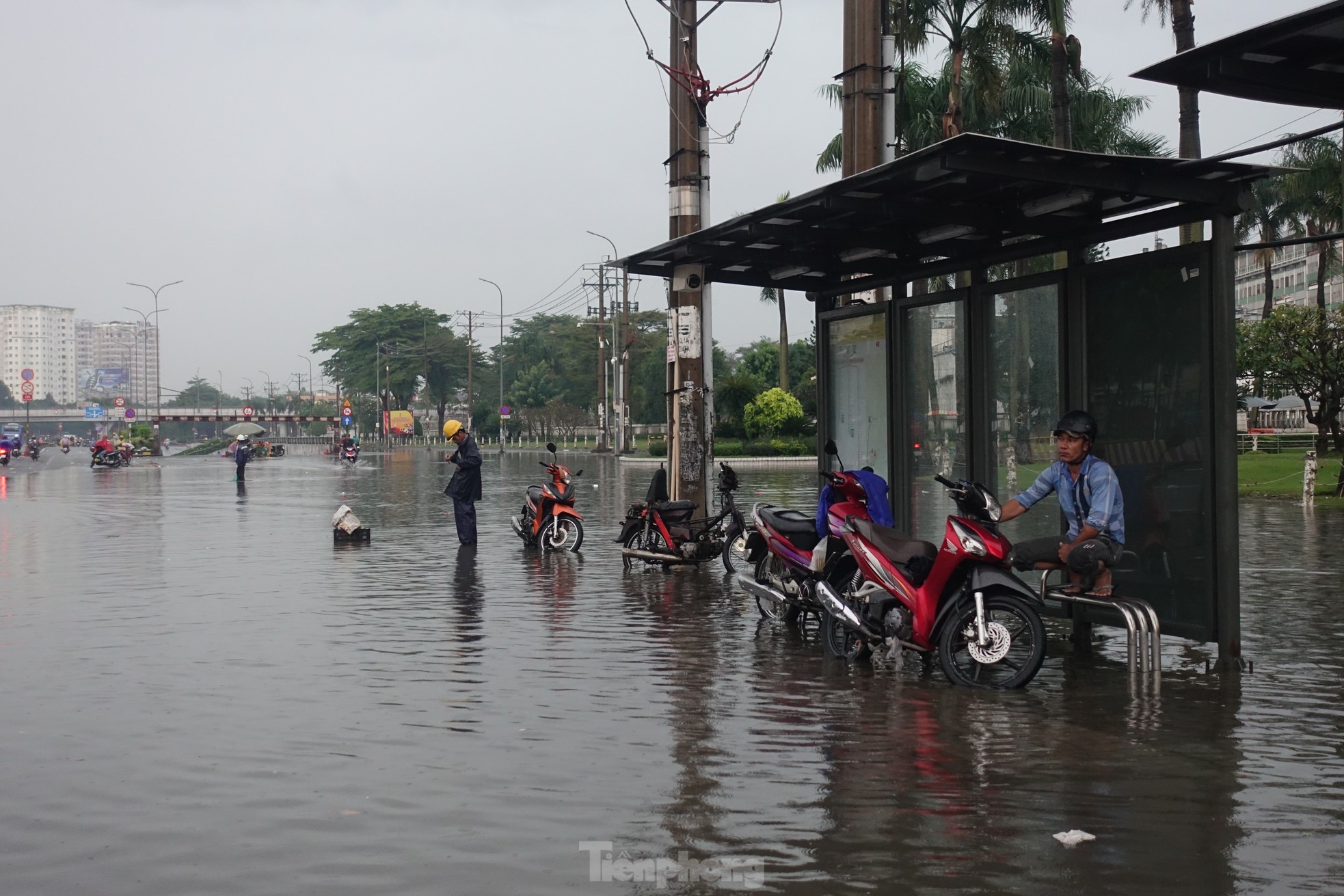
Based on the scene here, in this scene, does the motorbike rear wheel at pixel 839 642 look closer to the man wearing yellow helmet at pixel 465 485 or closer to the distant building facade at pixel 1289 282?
the man wearing yellow helmet at pixel 465 485

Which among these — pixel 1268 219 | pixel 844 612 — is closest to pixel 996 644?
pixel 844 612

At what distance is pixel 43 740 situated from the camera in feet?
20.8

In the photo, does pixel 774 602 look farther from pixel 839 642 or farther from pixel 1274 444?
pixel 1274 444

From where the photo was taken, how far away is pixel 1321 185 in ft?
150

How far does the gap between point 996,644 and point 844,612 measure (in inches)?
45.4

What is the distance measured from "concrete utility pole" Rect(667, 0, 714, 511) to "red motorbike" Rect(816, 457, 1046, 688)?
549cm

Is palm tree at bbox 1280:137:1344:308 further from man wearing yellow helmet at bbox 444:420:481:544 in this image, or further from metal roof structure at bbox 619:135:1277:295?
metal roof structure at bbox 619:135:1277:295

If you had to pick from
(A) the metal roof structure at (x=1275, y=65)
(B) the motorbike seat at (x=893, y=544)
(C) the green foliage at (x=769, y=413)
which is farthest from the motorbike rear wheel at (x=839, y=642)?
(C) the green foliage at (x=769, y=413)

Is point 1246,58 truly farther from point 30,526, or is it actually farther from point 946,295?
point 30,526

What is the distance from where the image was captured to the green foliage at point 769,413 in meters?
56.7

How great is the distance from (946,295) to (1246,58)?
4.24 m

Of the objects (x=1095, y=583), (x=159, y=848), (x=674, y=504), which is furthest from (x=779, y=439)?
(x=159, y=848)

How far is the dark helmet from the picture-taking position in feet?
26.6

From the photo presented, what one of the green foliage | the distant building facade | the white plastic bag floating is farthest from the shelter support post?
the distant building facade
